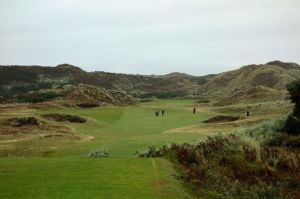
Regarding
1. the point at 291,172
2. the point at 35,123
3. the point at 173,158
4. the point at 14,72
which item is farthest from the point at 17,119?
the point at 14,72

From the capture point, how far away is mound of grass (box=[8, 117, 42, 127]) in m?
51.1

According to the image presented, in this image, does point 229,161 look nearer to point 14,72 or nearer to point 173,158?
point 173,158

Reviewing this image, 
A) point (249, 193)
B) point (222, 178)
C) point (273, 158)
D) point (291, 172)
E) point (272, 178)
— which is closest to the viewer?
point (249, 193)

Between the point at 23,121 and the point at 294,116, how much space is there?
29869 mm

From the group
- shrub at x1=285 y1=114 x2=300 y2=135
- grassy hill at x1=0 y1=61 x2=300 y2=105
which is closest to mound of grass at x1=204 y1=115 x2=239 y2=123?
shrub at x1=285 y1=114 x2=300 y2=135

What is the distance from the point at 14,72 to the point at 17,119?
11087 centimetres

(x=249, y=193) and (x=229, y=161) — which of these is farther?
(x=229, y=161)

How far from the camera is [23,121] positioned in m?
51.7

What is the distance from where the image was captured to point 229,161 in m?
20.8

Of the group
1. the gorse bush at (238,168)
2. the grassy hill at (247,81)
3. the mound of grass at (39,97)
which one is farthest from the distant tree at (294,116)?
the grassy hill at (247,81)

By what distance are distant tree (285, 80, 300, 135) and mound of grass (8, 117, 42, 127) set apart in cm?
2773

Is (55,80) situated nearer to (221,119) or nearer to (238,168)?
(221,119)

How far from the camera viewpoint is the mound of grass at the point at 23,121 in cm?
5109

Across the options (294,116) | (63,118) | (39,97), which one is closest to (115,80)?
(39,97)
